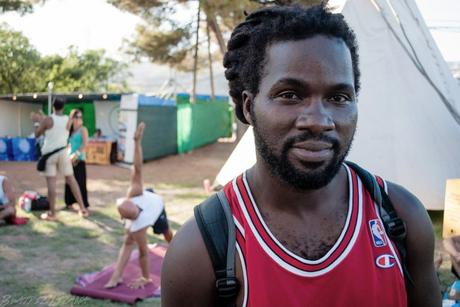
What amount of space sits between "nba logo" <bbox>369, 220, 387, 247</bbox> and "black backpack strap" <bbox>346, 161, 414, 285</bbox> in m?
0.02

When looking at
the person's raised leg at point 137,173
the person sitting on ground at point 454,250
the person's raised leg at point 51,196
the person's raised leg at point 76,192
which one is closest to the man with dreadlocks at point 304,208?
the person sitting on ground at point 454,250

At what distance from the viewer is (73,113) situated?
8047mm

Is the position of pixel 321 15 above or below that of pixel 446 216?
above

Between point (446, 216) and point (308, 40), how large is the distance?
3942 millimetres

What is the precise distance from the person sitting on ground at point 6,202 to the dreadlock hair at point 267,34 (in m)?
6.86

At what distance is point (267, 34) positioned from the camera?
145 centimetres

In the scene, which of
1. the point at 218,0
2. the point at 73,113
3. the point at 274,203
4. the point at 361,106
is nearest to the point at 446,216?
the point at 361,106

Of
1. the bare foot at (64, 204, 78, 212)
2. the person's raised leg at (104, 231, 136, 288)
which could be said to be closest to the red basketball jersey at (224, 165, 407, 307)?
the person's raised leg at (104, 231, 136, 288)

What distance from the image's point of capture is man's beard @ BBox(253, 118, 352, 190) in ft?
4.44

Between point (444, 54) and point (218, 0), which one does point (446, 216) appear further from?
point (218, 0)

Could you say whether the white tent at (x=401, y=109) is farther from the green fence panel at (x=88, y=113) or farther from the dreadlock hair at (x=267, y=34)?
the green fence panel at (x=88, y=113)

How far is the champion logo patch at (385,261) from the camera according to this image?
4.39 ft

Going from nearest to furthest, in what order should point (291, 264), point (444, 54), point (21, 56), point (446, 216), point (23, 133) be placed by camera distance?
point (291, 264) → point (446, 216) → point (444, 54) → point (23, 133) → point (21, 56)

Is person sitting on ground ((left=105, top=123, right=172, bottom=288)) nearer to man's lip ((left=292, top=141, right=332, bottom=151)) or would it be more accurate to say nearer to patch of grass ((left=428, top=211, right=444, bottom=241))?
man's lip ((left=292, top=141, right=332, bottom=151))
